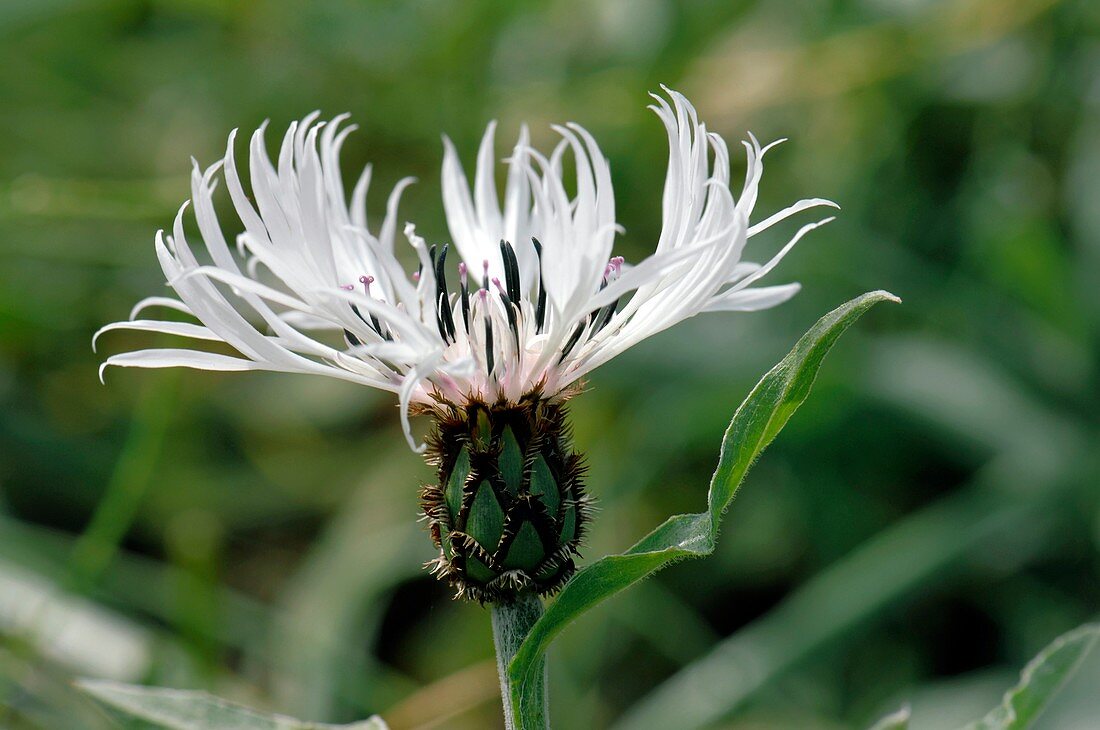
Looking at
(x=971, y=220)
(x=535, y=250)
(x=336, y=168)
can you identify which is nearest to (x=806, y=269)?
(x=971, y=220)

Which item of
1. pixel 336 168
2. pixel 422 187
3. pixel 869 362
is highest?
pixel 422 187

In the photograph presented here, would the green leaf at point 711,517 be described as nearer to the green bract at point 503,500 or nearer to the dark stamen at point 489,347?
the green bract at point 503,500

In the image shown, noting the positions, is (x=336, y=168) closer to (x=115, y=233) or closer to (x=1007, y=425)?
(x=1007, y=425)

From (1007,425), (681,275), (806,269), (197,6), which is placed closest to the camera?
(681,275)

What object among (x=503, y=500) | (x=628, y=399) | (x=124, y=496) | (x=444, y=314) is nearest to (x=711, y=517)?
(x=503, y=500)

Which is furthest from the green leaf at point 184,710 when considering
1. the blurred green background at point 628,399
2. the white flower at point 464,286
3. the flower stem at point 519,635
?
the blurred green background at point 628,399

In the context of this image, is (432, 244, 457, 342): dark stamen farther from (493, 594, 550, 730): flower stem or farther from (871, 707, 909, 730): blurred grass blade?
(871, 707, 909, 730): blurred grass blade

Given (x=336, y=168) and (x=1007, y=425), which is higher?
(x=336, y=168)
